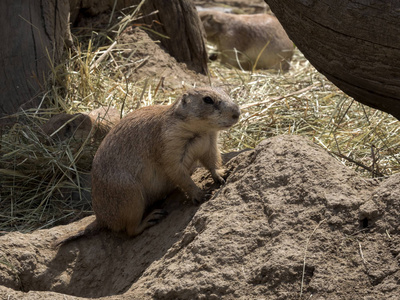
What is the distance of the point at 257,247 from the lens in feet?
12.4

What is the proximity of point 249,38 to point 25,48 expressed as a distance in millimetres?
5938

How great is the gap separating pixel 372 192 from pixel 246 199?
35.1 inches

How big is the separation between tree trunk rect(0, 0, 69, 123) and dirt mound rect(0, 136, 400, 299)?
2735 millimetres

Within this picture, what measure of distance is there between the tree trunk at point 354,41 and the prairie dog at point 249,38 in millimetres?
6560

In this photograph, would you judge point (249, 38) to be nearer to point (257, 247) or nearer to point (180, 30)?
point (180, 30)

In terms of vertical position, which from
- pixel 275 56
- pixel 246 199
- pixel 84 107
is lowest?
pixel 275 56

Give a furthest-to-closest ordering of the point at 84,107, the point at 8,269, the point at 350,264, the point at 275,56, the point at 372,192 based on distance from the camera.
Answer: the point at 275,56 → the point at 84,107 → the point at 8,269 → the point at 372,192 → the point at 350,264

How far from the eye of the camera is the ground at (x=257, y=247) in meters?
3.44

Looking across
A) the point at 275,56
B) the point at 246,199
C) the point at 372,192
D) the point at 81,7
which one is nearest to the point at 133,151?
the point at 246,199

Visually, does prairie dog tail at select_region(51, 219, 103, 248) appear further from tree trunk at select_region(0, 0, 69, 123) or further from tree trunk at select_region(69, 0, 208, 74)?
tree trunk at select_region(69, 0, 208, 74)

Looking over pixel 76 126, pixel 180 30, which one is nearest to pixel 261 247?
pixel 76 126

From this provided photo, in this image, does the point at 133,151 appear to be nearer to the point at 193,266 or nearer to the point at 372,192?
the point at 193,266

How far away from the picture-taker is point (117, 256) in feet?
15.9

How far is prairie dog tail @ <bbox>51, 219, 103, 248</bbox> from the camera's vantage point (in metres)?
5.00
